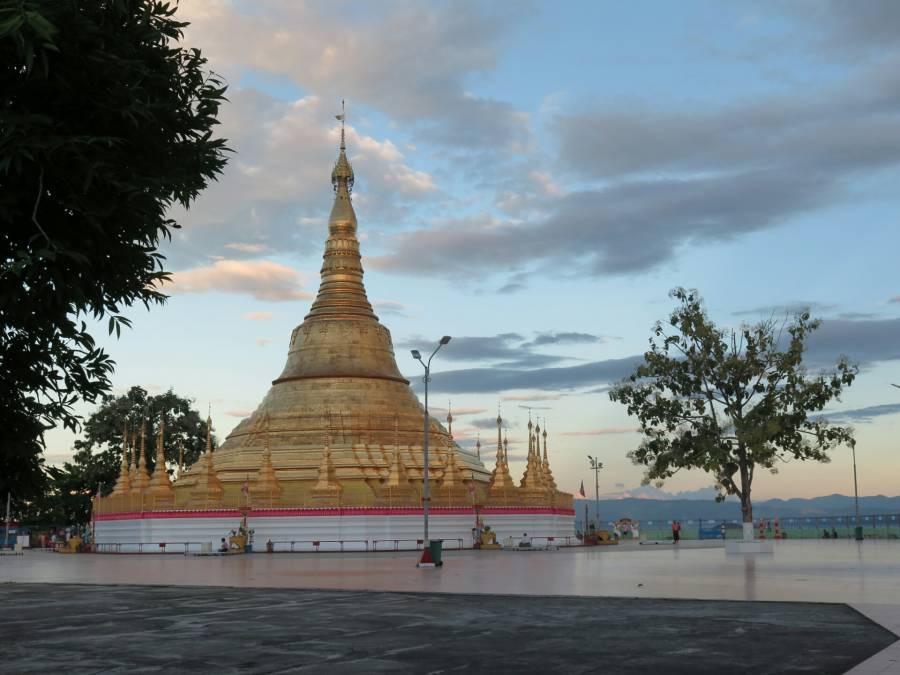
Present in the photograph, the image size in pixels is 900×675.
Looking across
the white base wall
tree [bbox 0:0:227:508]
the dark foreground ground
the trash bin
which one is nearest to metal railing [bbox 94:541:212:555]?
the white base wall

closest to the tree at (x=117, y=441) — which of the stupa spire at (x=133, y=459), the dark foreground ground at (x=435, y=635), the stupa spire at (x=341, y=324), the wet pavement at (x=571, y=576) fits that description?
the stupa spire at (x=133, y=459)

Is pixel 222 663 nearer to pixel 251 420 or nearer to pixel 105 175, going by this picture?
pixel 105 175

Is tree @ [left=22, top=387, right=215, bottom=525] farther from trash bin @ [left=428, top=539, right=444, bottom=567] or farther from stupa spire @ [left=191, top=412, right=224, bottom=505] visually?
trash bin @ [left=428, top=539, right=444, bottom=567]

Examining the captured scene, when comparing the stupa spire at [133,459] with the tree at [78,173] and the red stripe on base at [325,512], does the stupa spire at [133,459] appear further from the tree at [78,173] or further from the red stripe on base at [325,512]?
the tree at [78,173]

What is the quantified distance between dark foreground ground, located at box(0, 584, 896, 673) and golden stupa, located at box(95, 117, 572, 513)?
3865 cm

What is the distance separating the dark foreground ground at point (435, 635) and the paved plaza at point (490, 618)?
32mm

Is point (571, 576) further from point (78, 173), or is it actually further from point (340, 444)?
point (340, 444)

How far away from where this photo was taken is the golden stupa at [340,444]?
2467 inches

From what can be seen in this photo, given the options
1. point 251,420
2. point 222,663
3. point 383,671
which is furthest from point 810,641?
point 251,420

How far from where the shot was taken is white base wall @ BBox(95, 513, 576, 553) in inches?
2329

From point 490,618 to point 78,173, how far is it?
11.1m

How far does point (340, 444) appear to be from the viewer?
69.4m

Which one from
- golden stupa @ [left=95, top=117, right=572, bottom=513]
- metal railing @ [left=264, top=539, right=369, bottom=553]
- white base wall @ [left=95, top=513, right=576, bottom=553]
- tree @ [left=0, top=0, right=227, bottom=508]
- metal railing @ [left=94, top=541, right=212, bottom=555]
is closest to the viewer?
tree @ [left=0, top=0, right=227, bottom=508]

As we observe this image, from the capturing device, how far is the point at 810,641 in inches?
595
